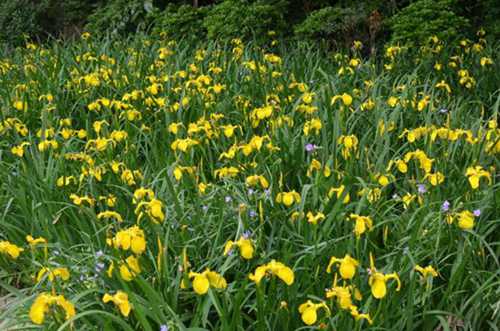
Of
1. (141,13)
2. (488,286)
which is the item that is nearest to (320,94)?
(488,286)

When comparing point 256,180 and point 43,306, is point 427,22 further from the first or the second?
point 43,306

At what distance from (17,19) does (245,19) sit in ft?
11.8

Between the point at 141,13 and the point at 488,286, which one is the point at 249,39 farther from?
the point at 488,286

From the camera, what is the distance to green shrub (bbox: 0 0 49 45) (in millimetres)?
7930

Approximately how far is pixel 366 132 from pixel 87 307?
59.7 inches

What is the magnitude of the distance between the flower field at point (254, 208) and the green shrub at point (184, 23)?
204cm

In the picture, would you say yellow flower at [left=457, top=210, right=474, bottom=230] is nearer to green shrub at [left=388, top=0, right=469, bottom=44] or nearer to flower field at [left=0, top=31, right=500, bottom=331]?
flower field at [left=0, top=31, right=500, bottom=331]

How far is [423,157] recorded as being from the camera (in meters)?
2.41

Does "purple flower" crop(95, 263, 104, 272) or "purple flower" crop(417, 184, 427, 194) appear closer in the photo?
"purple flower" crop(95, 263, 104, 272)

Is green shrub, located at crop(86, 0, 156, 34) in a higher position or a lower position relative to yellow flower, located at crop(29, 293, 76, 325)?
lower

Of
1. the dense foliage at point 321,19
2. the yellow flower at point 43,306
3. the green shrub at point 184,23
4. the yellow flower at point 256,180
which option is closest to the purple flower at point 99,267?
the yellow flower at point 43,306

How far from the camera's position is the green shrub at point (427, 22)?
4.74 m

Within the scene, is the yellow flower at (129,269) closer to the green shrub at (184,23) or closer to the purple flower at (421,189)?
the purple flower at (421,189)

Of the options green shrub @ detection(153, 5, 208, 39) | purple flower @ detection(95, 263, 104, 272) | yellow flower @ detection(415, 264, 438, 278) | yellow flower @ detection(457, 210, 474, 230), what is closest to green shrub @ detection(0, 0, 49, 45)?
green shrub @ detection(153, 5, 208, 39)
